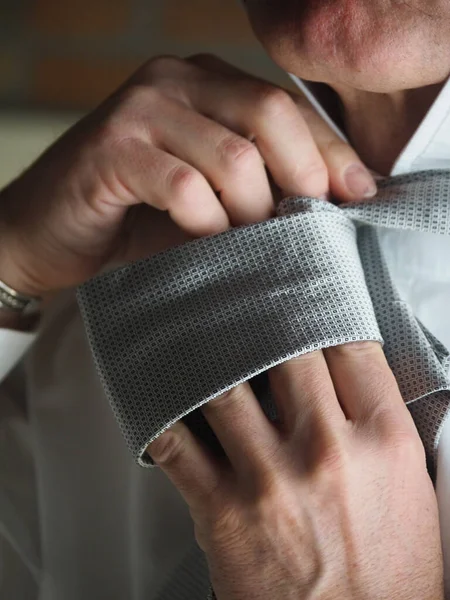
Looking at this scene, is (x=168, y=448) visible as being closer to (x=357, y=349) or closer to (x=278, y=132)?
(x=357, y=349)

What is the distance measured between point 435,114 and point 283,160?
0.40 ft

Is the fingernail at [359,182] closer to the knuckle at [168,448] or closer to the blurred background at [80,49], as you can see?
the knuckle at [168,448]

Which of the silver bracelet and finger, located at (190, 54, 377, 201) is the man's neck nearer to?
finger, located at (190, 54, 377, 201)

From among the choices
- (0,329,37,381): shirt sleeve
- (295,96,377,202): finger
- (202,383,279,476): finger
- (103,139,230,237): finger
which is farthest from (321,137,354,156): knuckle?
(0,329,37,381): shirt sleeve

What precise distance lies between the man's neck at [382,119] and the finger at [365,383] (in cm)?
21

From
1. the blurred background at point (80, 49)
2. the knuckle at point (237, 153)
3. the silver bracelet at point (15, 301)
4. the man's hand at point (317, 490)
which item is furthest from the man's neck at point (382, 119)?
the blurred background at point (80, 49)

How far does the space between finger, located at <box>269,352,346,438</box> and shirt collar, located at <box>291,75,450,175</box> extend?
195 millimetres

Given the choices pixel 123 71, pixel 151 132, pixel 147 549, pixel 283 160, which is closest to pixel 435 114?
pixel 283 160

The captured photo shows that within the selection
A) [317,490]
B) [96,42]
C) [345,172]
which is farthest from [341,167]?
[96,42]

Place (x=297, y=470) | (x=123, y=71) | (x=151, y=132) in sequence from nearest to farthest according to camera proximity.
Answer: (x=297, y=470) < (x=151, y=132) < (x=123, y=71)

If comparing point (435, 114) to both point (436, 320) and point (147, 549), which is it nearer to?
point (436, 320)

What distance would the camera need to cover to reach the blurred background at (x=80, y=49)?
1360mm

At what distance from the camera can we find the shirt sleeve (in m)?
0.71

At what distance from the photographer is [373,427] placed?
49 centimetres
